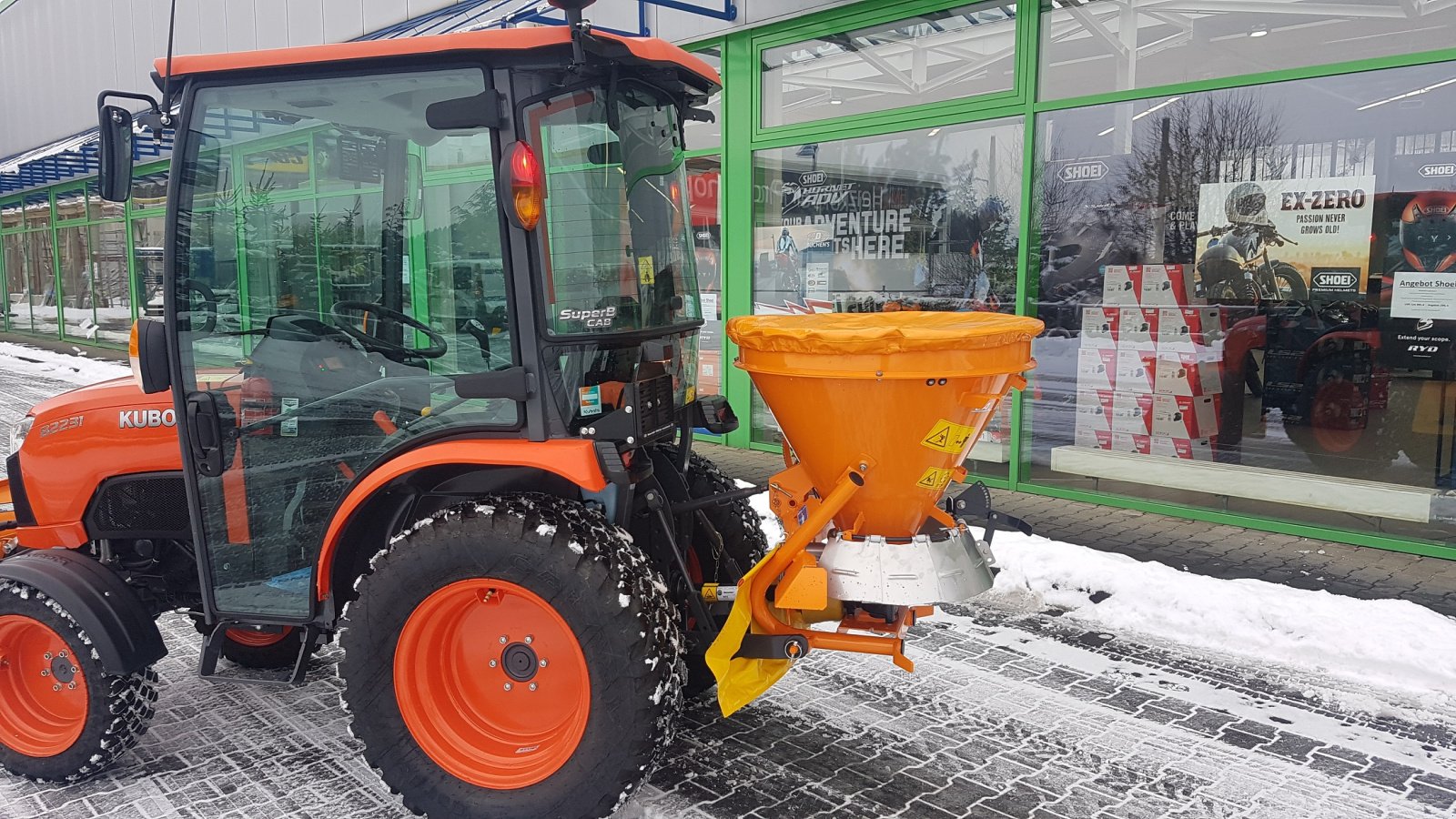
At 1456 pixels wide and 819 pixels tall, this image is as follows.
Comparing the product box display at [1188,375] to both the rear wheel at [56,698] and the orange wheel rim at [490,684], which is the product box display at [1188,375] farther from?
the rear wheel at [56,698]

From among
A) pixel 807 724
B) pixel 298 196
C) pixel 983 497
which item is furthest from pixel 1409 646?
pixel 298 196

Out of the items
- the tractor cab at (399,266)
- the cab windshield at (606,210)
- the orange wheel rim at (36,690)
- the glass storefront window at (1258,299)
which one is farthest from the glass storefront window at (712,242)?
the orange wheel rim at (36,690)

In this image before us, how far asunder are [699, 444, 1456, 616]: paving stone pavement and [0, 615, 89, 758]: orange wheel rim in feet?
15.2

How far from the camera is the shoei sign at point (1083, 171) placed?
655 centimetres

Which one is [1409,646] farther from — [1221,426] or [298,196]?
[298,196]

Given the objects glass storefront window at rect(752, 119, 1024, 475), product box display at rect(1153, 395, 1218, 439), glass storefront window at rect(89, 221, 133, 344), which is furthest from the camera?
glass storefront window at rect(89, 221, 133, 344)

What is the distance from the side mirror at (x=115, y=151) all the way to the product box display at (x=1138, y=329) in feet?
18.7

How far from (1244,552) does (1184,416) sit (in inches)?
48.0

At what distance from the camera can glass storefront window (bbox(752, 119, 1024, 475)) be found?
23.1 ft

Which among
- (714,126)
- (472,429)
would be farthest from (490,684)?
(714,126)

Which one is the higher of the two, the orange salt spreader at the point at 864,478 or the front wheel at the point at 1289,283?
the front wheel at the point at 1289,283

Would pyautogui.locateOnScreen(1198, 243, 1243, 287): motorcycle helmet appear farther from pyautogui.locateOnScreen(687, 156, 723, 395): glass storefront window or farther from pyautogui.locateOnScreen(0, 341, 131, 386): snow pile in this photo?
pyautogui.locateOnScreen(0, 341, 131, 386): snow pile

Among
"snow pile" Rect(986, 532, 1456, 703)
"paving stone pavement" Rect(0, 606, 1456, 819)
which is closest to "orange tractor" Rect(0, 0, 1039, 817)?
"paving stone pavement" Rect(0, 606, 1456, 819)

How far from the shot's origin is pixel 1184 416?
6.49 m
